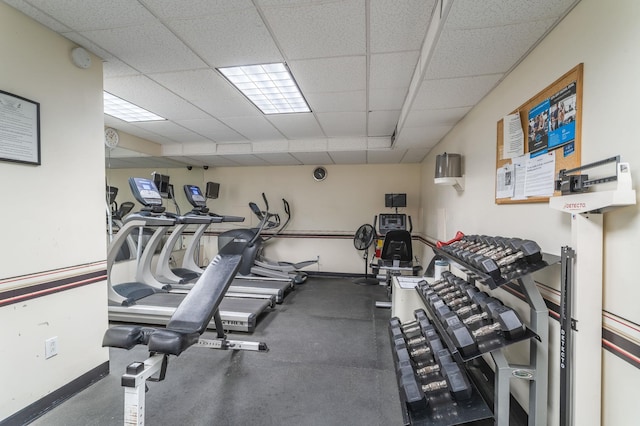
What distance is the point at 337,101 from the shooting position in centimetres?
315

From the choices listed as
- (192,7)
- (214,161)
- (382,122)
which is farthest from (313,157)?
(192,7)

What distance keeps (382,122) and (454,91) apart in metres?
1.61

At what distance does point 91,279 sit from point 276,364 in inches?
67.5

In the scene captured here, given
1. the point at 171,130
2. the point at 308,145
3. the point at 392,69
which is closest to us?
the point at 392,69

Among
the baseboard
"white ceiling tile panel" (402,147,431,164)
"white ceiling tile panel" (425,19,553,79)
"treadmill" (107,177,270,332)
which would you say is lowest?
the baseboard

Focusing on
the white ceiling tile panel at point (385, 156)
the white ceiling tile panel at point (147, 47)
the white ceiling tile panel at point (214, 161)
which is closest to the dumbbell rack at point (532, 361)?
the white ceiling tile panel at point (147, 47)

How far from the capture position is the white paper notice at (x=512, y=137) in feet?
5.90

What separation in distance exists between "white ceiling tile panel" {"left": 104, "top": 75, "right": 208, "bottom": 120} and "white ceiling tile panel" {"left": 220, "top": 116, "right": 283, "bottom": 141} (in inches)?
16.4

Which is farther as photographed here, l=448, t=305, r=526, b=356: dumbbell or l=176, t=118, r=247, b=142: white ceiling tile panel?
l=176, t=118, r=247, b=142: white ceiling tile panel

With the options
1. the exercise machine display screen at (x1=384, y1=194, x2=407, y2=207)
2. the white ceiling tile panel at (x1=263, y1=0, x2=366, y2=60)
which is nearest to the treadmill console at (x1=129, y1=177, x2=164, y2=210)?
the white ceiling tile panel at (x1=263, y1=0, x2=366, y2=60)

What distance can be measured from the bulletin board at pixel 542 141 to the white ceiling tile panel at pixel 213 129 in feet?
11.6

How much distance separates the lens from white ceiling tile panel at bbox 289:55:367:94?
7.61 ft

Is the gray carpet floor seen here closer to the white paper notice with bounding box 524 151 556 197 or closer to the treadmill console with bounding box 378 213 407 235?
the white paper notice with bounding box 524 151 556 197

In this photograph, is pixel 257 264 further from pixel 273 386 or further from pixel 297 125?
pixel 273 386
